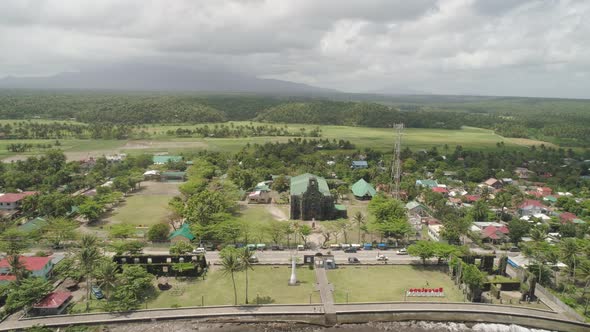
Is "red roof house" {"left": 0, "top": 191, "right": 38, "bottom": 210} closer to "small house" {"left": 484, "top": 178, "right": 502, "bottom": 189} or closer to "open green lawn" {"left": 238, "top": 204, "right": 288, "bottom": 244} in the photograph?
"open green lawn" {"left": 238, "top": 204, "right": 288, "bottom": 244}

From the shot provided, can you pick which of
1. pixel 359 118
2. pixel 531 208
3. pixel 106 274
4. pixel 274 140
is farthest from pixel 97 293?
pixel 359 118

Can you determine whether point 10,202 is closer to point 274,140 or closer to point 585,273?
point 585,273

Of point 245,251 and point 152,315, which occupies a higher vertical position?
point 245,251

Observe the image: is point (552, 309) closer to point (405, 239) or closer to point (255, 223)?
point (405, 239)

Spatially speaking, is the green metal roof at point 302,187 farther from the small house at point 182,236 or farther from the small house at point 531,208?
the small house at point 531,208

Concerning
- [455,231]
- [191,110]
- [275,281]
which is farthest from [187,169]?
[191,110]

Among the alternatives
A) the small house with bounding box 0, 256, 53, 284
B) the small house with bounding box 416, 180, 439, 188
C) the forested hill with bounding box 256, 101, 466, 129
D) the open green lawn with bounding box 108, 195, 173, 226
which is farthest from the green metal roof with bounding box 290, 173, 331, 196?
the forested hill with bounding box 256, 101, 466, 129
